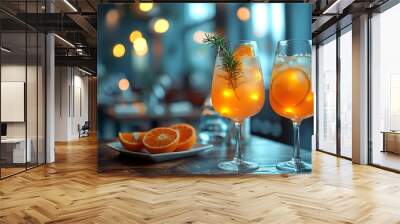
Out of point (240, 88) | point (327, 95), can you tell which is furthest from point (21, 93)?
point (327, 95)

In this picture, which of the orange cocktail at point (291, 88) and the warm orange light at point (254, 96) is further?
the warm orange light at point (254, 96)

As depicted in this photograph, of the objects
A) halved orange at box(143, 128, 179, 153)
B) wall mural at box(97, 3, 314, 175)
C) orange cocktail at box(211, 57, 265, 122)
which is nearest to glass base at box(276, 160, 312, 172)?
wall mural at box(97, 3, 314, 175)

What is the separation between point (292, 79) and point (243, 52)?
0.70 m

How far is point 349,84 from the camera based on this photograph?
290 inches

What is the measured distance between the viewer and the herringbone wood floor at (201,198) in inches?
126

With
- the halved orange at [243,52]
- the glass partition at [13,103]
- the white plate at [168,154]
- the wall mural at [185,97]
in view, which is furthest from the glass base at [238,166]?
the glass partition at [13,103]

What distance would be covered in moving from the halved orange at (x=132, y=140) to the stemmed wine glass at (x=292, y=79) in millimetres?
1839

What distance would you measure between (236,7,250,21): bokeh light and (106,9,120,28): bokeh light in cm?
167

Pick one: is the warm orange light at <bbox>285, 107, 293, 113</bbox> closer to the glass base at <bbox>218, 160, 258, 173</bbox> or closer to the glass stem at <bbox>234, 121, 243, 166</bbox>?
the glass stem at <bbox>234, 121, 243, 166</bbox>

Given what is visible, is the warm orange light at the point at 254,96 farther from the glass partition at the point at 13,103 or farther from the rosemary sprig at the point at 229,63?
the glass partition at the point at 13,103

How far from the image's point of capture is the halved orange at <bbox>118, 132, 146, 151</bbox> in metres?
5.24

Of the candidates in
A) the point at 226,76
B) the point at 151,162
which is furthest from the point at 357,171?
the point at 151,162

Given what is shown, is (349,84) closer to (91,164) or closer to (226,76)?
(226,76)

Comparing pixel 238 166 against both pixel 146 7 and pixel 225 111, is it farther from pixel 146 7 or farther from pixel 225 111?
pixel 146 7
